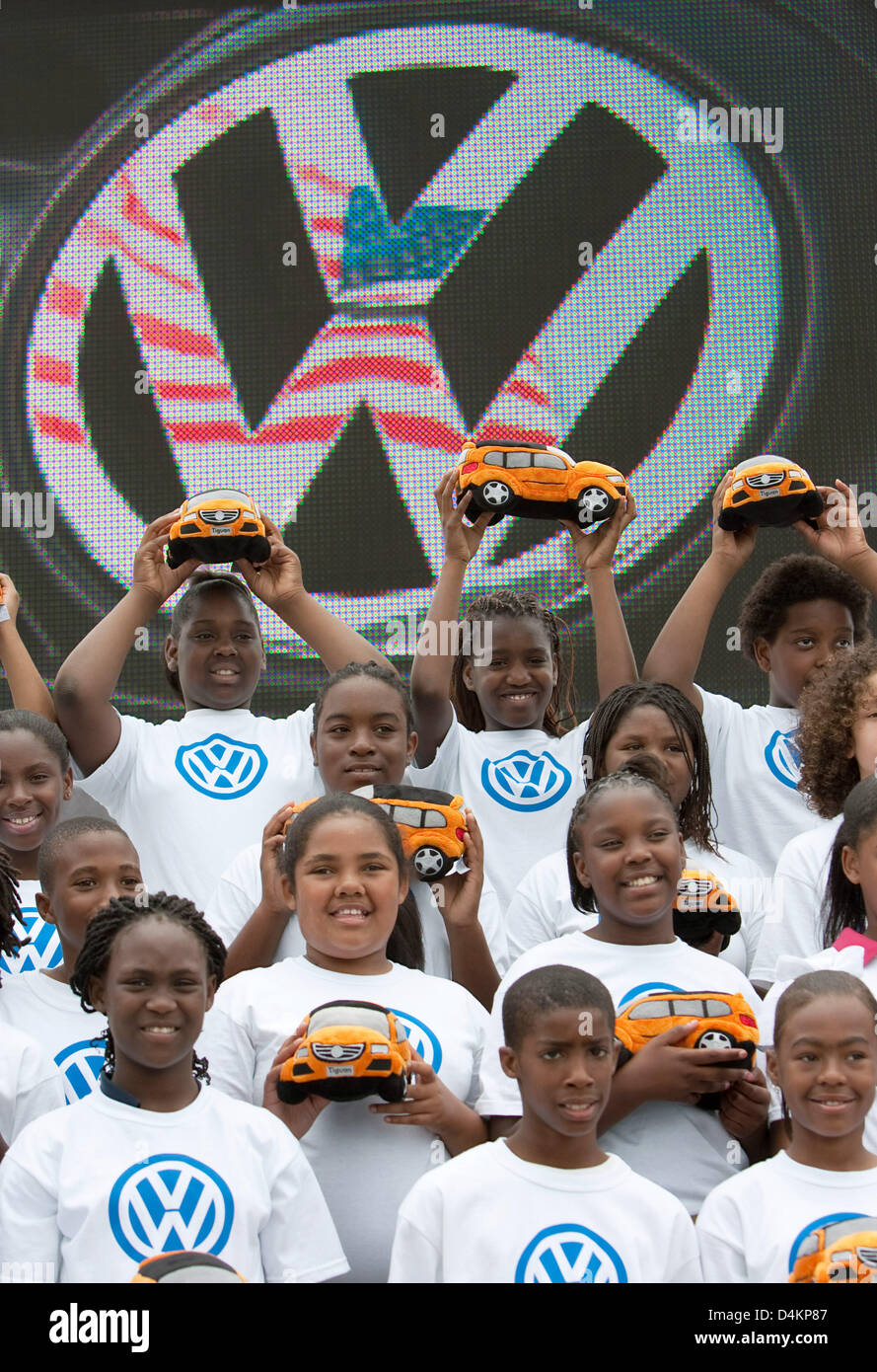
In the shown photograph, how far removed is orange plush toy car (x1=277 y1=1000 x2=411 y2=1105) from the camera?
2.34 m

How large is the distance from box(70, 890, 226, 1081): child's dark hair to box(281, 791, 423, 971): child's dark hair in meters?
0.26

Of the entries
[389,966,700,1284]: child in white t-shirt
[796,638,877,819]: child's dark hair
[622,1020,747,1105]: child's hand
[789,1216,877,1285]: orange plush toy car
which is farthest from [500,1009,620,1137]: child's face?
[796,638,877,819]: child's dark hair

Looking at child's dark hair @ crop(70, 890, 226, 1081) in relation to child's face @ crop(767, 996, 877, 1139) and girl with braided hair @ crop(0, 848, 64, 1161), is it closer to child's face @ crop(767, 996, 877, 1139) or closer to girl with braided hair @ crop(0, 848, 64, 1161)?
girl with braided hair @ crop(0, 848, 64, 1161)

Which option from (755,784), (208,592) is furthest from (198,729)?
(755,784)

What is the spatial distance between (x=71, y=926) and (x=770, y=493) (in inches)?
65.5

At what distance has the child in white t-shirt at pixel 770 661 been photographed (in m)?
3.58

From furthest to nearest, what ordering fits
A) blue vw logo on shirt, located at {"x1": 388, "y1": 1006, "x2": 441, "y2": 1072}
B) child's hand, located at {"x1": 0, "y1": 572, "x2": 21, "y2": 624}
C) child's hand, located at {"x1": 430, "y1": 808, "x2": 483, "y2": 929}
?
1. child's hand, located at {"x1": 0, "y1": 572, "x2": 21, "y2": 624}
2. child's hand, located at {"x1": 430, "y1": 808, "x2": 483, "y2": 929}
3. blue vw logo on shirt, located at {"x1": 388, "y1": 1006, "x2": 441, "y2": 1072}

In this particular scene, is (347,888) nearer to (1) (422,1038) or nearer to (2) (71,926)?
(1) (422,1038)

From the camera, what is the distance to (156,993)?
2420mm

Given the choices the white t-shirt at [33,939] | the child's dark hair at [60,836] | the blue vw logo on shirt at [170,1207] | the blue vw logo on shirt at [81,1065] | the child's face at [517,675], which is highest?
the child's face at [517,675]

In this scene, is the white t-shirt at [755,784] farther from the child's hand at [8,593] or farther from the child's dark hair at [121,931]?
the child's hand at [8,593]

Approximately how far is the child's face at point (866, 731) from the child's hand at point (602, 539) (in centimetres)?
67

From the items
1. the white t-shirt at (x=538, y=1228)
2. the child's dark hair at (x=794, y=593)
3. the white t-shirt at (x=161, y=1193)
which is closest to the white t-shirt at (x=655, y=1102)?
the white t-shirt at (x=538, y=1228)

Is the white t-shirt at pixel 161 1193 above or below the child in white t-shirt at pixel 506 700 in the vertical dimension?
below
